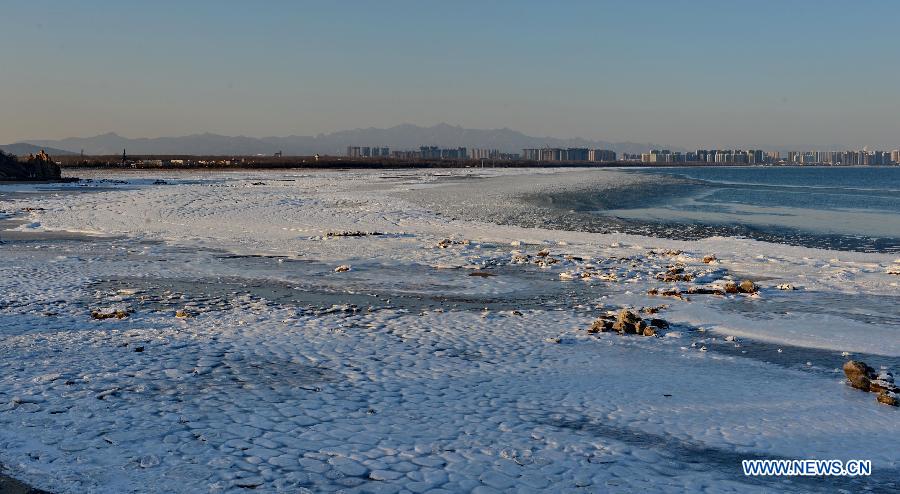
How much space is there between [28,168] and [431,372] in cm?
5968

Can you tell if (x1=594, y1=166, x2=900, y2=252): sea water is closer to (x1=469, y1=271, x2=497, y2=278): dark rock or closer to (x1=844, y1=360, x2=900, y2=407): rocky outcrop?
(x1=469, y1=271, x2=497, y2=278): dark rock

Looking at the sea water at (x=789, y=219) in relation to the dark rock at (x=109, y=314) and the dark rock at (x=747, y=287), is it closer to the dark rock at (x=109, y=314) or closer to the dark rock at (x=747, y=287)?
the dark rock at (x=747, y=287)

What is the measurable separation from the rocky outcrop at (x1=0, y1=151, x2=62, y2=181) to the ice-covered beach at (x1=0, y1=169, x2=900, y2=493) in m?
Result: 44.6

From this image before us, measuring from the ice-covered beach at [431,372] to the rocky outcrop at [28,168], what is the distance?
4462cm

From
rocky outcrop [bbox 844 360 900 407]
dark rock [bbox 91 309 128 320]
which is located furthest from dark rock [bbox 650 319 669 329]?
dark rock [bbox 91 309 128 320]

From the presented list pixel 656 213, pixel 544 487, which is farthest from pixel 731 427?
pixel 656 213

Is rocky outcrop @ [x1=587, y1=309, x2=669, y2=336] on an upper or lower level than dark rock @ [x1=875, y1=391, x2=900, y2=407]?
upper

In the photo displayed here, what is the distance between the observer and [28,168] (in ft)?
190

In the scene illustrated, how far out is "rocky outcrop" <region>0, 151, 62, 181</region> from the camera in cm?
5638

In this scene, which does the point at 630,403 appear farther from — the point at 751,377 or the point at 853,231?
the point at 853,231

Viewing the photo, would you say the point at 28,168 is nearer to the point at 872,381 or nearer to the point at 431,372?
the point at 431,372

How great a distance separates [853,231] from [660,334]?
63.4ft

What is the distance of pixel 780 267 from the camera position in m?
16.8

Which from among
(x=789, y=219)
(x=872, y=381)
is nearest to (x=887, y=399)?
(x=872, y=381)
